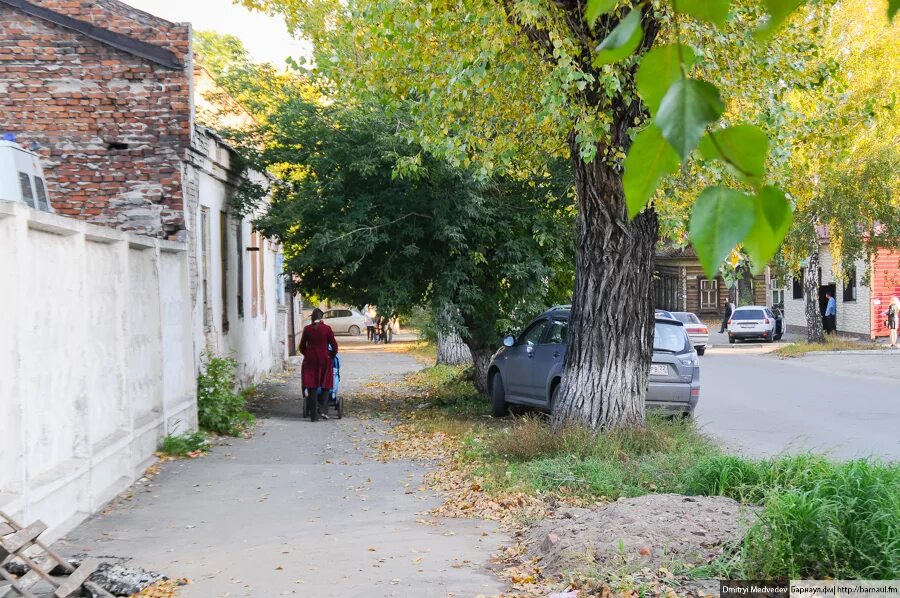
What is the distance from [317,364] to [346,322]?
39570 mm

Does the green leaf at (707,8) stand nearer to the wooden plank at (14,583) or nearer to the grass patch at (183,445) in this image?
the wooden plank at (14,583)

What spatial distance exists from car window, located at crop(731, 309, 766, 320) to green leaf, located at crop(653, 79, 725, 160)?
42338 millimetres

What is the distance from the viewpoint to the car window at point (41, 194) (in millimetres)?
13065

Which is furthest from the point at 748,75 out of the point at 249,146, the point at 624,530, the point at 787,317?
the point at 787,317

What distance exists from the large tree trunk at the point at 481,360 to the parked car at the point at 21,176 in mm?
8286

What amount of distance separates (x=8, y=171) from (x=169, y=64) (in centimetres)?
307

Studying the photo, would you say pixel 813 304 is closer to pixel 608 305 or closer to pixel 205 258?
pixel 205 258

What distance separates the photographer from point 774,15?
5.68ft

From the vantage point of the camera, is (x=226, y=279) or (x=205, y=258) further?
(x=226, y=279)

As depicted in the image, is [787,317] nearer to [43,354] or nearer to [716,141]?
[43,354]

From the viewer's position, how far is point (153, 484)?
10.6m

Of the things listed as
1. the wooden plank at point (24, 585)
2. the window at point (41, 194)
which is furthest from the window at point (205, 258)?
the wooden plank at point (24, 585)

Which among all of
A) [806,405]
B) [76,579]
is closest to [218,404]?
[76,579]

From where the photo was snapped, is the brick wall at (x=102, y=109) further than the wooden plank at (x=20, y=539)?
Yes
